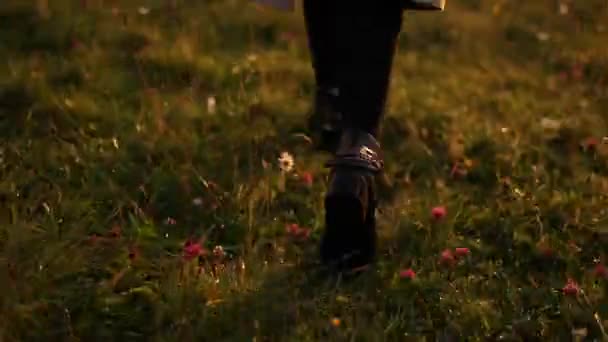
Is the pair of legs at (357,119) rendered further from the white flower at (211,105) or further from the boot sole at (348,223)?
the white flower at (211,105)

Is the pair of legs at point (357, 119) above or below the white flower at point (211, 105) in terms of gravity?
above

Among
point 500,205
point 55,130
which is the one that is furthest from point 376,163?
point 55,130

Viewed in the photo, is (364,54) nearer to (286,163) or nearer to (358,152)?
(358,152)

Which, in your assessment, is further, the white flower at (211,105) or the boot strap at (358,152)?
the white flower at (211,105)

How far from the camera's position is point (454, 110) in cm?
352

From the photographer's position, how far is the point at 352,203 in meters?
1.98

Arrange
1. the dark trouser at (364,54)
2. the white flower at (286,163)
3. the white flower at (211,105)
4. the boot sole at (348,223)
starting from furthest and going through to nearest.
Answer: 1. the white flower at (211,105)
2. the white flower at (286,163)
3. the dark trouser at (364,54)
4. the boot sole at (348,223)

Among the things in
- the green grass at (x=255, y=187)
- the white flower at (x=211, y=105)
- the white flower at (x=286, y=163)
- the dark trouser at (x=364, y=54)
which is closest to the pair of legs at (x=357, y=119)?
the dark trouser at (x=364, y=54)

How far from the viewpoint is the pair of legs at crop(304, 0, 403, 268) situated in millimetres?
2004

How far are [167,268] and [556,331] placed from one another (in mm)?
1184

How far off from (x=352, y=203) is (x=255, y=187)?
772 mm

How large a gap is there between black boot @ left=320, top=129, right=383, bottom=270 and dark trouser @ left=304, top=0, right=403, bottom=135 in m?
0.08

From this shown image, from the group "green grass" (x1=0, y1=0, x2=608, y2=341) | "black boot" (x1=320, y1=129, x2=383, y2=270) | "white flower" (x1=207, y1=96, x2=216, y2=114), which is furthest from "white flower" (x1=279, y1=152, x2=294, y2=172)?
"black boot" (x1=320, y1=129, x2=383, y2=270)

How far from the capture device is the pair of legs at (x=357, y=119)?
2.00 m
